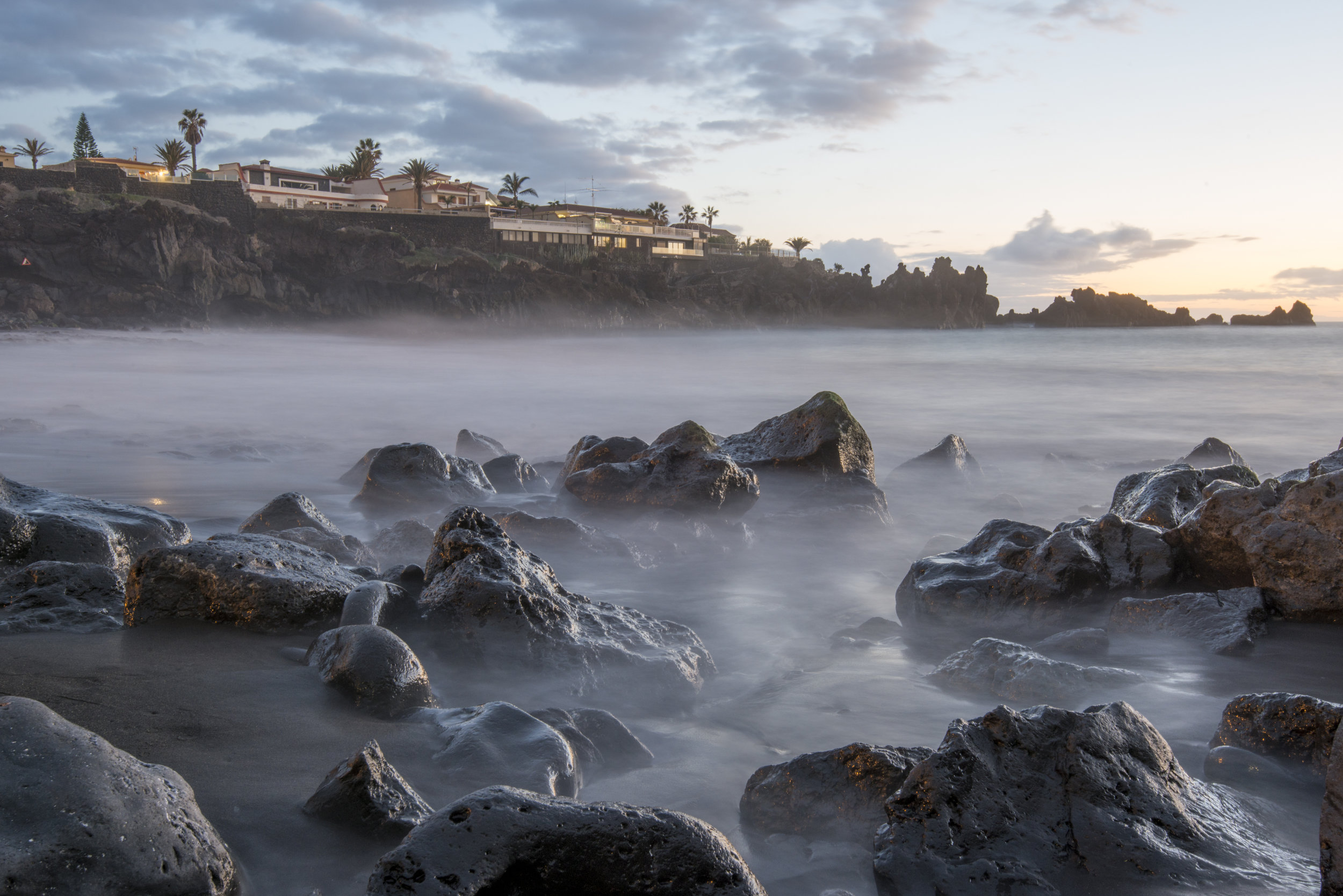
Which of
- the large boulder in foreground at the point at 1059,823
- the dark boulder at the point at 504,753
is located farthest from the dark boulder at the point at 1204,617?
the dark boulder at the point at 504,753

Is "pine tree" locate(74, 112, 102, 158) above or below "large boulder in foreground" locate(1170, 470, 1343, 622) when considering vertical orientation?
above

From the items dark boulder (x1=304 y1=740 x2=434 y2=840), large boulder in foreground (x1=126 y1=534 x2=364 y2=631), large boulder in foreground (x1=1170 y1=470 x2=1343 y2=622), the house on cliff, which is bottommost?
dark boulder (x1=304 y1=740 x2=434 y2=840)

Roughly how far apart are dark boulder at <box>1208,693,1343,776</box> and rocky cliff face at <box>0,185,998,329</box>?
39865mm

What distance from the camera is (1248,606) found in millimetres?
4180

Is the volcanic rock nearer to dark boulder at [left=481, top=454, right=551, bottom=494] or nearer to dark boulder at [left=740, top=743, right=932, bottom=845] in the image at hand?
dark boulder at [left=740, top=743, right=932, bottom=845]

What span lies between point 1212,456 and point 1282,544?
208 inches

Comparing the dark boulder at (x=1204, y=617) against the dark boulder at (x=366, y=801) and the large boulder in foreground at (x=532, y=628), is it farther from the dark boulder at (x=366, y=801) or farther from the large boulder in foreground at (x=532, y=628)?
the dark boulder at (x=366, y=801)

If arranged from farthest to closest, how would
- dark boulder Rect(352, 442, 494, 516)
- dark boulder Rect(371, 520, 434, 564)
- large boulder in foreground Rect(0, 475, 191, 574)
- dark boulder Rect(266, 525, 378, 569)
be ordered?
dark boulder Rect(352, 442, 494, 516), dark boulder Rect(371, 520, 434, 564), dark boulder Rect(266, 525, 378, 569), large boulder in foreground Rect(0, 475, 191, 574)

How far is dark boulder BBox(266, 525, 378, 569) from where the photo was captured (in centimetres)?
527

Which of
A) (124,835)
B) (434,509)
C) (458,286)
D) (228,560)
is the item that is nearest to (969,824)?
(124,835)

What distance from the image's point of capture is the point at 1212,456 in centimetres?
878

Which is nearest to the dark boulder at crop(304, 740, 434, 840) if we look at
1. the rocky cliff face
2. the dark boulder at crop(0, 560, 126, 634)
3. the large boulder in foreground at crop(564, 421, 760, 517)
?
the dark boulder at crop(0, 560, 126, 634)

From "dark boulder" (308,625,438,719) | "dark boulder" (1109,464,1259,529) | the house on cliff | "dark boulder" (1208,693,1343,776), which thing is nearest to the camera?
"dark boulder" (1208,693,1343,776)

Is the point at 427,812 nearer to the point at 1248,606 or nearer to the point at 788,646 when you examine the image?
the point at 788,646
